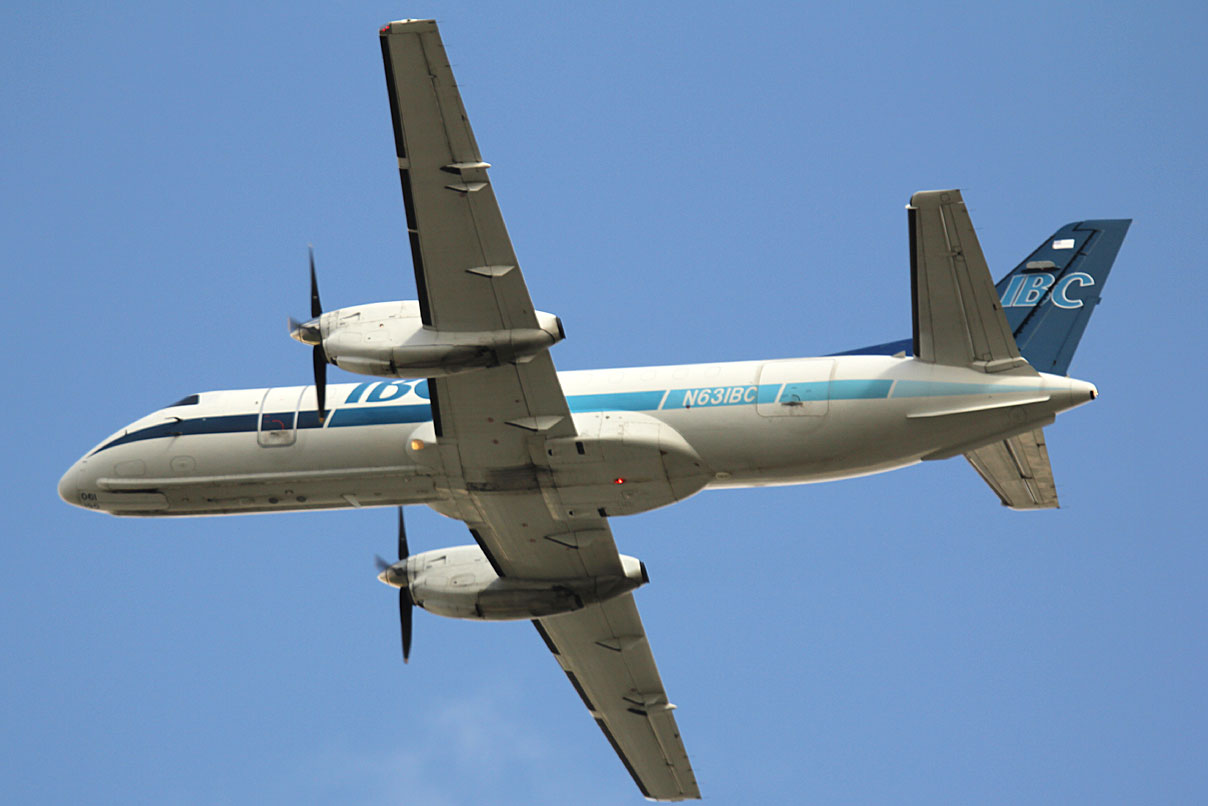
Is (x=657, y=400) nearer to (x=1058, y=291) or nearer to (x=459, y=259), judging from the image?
(x=459, y=259)

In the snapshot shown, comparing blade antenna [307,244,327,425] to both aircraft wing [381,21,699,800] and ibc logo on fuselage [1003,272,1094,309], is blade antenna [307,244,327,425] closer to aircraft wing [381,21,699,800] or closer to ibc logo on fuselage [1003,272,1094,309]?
aircraft wing [381,21,699,800]

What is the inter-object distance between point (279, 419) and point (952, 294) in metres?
13.0

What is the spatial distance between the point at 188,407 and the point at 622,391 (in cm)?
903

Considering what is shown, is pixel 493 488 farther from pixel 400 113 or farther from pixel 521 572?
pixel 400 113

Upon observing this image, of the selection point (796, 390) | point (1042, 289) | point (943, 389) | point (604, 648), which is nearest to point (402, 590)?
point (604, 648)

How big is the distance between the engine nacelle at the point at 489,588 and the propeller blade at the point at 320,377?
500 cm

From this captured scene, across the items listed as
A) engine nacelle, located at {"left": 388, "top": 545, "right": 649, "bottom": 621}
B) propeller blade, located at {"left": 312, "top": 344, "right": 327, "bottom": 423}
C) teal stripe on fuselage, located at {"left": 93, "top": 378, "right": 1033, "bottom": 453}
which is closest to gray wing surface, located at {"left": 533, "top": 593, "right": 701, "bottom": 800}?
engine nacelle, located at {"left": 388, "top": 545, "right": 649, "bottom": 621}

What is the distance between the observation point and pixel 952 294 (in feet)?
80.9

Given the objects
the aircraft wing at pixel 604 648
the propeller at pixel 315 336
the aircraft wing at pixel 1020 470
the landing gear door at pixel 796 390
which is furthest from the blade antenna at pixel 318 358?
the aircraft wing at pixel 1020 470

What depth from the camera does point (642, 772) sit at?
32.9 metres

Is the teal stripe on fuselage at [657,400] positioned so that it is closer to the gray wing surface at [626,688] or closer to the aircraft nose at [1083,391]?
the aircraft nose at [1083,391]

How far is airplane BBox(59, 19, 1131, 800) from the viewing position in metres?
23.8

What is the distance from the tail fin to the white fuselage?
1269mm

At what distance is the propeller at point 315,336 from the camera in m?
25.8
